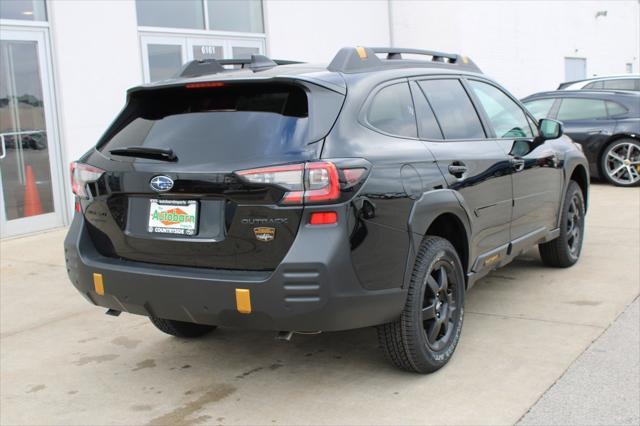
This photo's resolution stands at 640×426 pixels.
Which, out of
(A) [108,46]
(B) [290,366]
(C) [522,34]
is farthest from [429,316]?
(C) [522,34]

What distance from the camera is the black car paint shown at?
3404 millimetres

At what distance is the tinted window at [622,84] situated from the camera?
14428 mm

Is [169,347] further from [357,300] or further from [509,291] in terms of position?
[509,291]

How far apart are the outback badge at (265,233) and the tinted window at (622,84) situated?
12.8m

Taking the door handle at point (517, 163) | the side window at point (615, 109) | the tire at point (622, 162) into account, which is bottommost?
the tire at point (622, 162)

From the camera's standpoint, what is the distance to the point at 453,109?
470cm

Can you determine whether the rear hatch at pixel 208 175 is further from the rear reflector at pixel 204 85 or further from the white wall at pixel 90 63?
the white wall at pixel 90 63

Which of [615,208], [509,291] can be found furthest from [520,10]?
[509,291]

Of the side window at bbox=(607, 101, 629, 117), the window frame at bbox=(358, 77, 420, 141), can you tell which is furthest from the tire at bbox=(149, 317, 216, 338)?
the side window at bbox=(607, 101, 629, 117)

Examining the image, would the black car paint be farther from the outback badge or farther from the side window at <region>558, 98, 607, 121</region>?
the side window at <region>558, 98, 607, 121</region>

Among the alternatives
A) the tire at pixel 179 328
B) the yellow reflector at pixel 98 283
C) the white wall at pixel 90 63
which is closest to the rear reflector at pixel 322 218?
the yellow reflector at pixel 98 283

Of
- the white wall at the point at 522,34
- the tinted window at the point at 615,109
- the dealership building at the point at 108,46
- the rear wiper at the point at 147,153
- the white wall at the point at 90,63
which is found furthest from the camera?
Answer: the white wall at the point at 522,34

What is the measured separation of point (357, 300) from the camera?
3.51 m

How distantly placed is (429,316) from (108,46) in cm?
692
